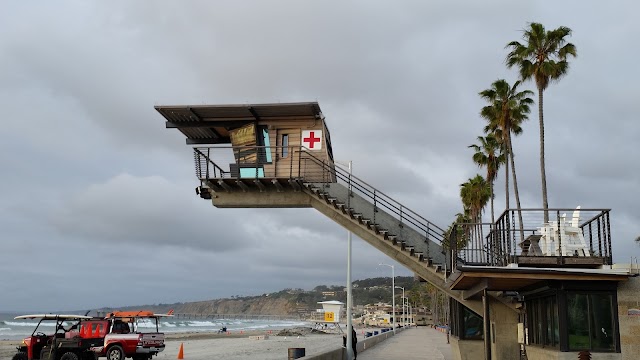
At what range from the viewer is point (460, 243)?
21953mm

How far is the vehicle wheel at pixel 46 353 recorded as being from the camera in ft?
84.1

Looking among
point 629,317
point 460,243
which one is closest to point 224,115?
point 460,243

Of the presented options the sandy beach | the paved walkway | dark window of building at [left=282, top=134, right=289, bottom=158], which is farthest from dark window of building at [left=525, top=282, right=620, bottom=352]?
the paved walkway

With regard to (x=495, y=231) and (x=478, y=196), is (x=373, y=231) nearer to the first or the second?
(x=495, y=231)

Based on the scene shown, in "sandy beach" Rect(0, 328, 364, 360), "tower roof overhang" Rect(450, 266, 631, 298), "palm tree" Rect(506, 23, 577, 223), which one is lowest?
"sandy beach" Rect(0, 328, 364, 360)

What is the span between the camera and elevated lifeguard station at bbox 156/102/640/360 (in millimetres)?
13773

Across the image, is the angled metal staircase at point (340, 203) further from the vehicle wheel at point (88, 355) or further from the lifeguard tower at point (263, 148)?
the vehicle wheel at point (88, 355)

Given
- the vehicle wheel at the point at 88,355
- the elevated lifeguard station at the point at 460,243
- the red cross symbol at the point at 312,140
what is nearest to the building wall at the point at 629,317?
the elevated lifeguard station at the point at 460,243

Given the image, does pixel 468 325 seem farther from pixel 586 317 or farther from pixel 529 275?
pixel 529 275

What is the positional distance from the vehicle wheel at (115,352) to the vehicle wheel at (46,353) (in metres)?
2.22

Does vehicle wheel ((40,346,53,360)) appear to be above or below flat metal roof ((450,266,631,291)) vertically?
below

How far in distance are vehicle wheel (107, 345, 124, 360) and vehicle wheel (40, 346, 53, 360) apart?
2216 mm

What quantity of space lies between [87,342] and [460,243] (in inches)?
617

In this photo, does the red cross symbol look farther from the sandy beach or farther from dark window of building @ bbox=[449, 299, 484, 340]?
dark window of building @ bbox=[449, 299, 484, 340]
